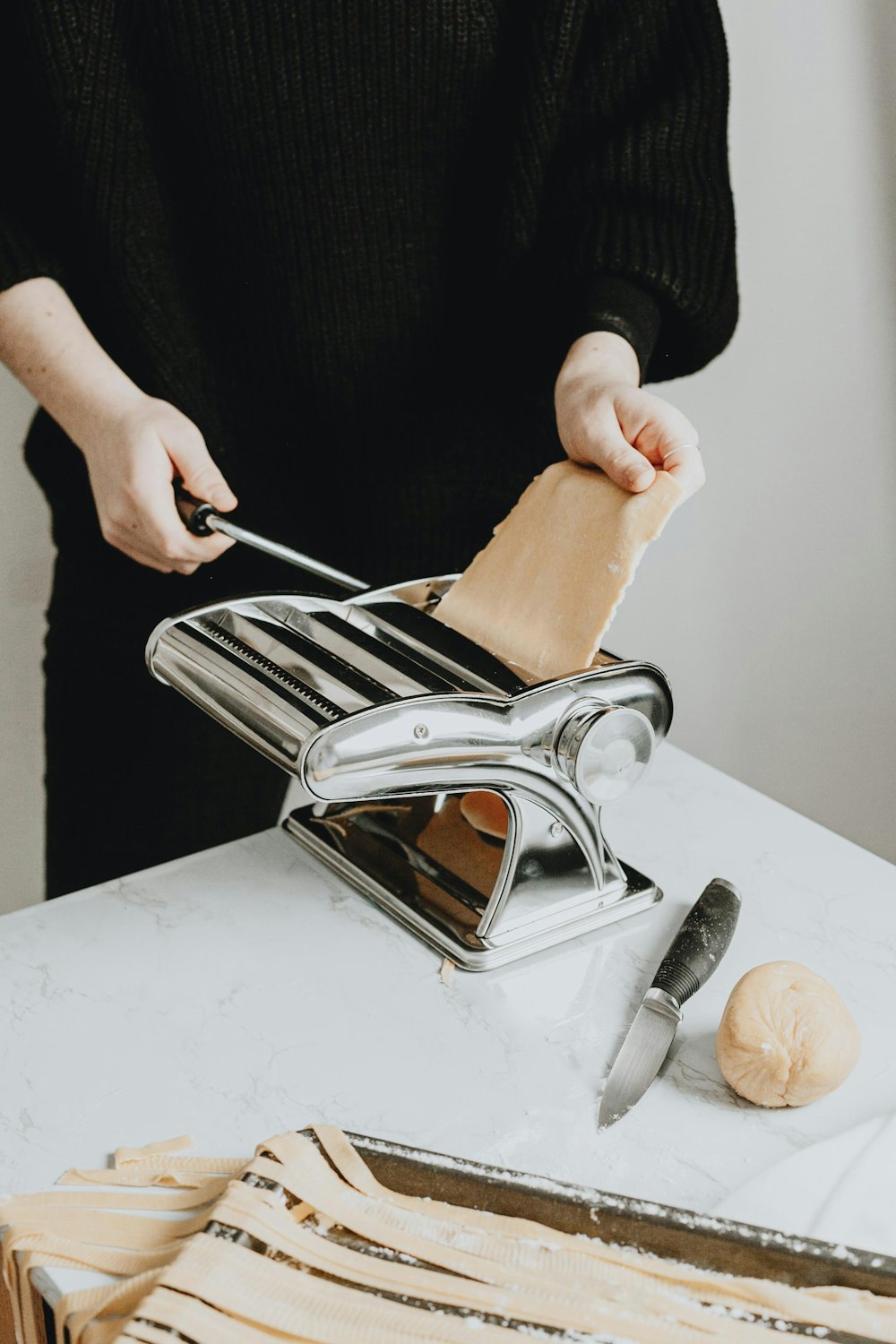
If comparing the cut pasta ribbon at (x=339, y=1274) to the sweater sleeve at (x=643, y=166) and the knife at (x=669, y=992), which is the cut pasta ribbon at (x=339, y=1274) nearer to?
the knife at (x=669, y=992)

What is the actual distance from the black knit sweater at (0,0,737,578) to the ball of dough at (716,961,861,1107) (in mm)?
599

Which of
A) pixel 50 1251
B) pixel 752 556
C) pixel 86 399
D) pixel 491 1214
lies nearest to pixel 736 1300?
pixel 491 1214

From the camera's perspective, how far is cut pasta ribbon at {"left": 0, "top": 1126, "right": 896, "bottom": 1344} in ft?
1.77

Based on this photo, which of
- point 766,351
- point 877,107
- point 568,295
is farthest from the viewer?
point 766,351

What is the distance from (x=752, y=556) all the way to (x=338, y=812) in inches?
44.3

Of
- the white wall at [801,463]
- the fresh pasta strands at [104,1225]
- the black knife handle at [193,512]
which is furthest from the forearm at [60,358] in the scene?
the white wall at [801,463]

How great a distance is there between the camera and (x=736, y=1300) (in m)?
0.57

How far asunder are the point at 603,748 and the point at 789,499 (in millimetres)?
1157

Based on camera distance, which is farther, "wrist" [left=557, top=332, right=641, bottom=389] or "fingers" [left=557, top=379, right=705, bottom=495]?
"wrist" [left=557, top=332, right=641, bottom=389]

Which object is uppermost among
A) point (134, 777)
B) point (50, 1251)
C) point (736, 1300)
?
point (736, 1300)

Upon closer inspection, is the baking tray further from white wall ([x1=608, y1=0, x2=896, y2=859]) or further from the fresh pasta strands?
white wall ([x1=608, y1=0, x2=896, y2=859])

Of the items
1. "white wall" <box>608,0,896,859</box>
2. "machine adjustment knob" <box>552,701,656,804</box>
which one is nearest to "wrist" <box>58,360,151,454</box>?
"machine adjustment knob" <box>552,701,656,804</box>

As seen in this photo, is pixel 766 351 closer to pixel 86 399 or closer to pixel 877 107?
pixel 877 107

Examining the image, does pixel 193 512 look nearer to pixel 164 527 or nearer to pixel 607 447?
pixel 164 527
